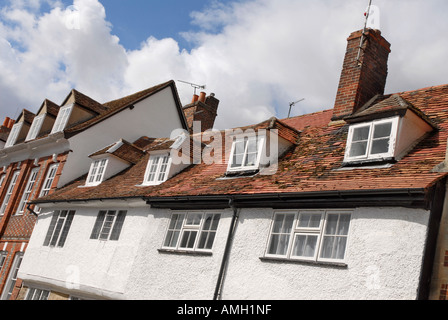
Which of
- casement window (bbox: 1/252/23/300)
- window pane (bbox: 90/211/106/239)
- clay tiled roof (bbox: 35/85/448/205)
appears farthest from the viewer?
casement window (bbox: 1/252/23/300)

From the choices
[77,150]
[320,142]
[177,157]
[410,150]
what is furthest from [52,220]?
[410,150]

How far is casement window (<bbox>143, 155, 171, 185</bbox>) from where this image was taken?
17.2 metres

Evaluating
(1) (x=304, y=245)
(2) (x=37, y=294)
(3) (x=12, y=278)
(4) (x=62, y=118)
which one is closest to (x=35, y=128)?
(4) (x=62, y=118)

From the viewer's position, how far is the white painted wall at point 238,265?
356 inches

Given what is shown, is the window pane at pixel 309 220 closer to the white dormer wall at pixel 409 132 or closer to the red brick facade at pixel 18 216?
the white dormer wall at pixel 409 132

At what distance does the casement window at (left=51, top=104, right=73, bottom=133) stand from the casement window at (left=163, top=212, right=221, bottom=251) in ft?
38.5

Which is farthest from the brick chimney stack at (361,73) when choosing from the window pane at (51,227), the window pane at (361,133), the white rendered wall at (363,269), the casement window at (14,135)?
the casement window at (14,135)

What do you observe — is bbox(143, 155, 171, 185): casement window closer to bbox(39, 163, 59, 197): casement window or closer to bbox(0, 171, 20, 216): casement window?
bbox(39, 163, 59, 197): casement window

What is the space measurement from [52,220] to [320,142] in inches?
475

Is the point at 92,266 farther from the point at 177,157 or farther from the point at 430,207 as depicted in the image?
the point at 430,207

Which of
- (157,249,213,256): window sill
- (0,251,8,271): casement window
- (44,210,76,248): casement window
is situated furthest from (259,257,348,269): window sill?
(0,251,8,271): casement window

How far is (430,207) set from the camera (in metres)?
9.05

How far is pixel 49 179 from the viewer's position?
22.9 m

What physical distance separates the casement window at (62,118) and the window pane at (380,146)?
1662cm
